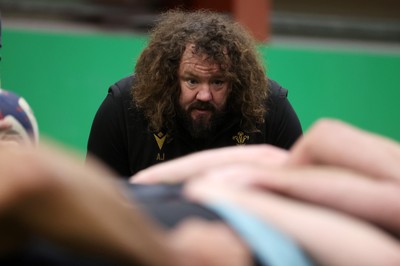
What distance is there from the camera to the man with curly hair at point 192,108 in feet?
8.14

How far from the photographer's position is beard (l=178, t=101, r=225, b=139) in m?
2.46

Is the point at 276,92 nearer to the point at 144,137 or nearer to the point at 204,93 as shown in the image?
the point at 204,93

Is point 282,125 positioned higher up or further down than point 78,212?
further down

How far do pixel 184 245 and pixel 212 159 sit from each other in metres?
0.45

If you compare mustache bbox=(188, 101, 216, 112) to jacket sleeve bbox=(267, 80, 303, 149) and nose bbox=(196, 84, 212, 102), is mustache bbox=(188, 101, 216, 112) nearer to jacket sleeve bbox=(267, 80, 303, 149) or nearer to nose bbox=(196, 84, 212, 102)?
nose bbox=(196, 84, 212, 102)

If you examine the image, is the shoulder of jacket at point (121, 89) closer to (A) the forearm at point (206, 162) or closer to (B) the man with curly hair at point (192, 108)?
(B) the man with curly hair at point (192, 108)

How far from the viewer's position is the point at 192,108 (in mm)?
2518

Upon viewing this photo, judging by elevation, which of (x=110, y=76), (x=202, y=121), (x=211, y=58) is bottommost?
(x=110, y=76)

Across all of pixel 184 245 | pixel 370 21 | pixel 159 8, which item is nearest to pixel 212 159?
pixel 184 245

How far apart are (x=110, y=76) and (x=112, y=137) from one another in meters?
1.14

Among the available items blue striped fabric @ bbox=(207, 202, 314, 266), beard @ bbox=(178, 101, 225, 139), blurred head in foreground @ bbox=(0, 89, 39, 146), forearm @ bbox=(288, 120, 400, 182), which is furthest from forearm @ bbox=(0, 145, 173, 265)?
beard @ bbox=(178, 101, 225, 139)

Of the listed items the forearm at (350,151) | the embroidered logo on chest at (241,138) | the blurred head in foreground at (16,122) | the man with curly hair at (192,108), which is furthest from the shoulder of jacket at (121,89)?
the forearm at (350,151)

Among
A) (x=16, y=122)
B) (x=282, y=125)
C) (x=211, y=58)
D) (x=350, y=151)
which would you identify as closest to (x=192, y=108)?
(x=211, y=58)

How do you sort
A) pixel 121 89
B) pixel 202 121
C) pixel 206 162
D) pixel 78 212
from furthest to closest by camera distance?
pixel 121 89 < pixel 202 121 < pixel 206 162 < pixel 78 212
